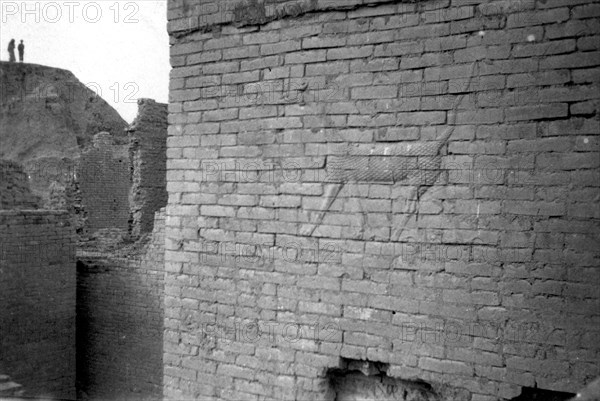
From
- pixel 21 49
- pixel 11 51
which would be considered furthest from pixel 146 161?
pixel 11 51

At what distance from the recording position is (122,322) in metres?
8.88

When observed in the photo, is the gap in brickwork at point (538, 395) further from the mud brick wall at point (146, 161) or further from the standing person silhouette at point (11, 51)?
the standing person silhouette at point (11, 51)

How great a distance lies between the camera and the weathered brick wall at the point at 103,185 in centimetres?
1434

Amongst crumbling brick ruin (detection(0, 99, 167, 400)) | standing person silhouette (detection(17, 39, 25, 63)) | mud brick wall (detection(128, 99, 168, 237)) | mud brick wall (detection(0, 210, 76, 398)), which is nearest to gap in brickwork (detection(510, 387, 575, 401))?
crumbling brick ruin (detection(0, 99, 167, 400))

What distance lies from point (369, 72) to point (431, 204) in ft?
2.88

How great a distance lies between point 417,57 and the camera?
3320 mm

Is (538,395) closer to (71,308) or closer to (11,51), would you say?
(71,308)

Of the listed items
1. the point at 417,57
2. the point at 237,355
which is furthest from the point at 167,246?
the point at 417,57

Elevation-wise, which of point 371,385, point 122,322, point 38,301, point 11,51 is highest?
point 11,51

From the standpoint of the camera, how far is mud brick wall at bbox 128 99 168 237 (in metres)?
10.9

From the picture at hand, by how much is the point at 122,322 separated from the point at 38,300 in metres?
1.26

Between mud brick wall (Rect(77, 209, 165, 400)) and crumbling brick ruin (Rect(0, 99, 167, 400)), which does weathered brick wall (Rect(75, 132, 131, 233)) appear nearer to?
crumbling brick ruin (Rect(0, 99, 167, 400))

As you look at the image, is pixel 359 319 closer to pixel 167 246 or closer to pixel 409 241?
pixel 409 241

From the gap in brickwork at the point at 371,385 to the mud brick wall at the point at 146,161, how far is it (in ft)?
26.3
